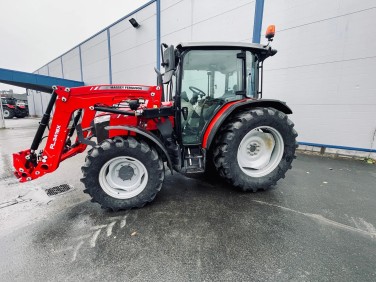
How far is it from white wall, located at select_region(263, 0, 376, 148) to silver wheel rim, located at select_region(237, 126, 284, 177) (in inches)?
121

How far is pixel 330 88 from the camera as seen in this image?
15.5ft

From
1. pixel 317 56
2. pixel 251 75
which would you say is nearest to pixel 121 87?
pixel 251 75

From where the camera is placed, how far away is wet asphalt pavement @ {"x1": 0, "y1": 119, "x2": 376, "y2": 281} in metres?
1.52

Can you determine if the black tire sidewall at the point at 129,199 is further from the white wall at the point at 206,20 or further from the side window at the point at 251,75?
the white wall at the point at 206,20

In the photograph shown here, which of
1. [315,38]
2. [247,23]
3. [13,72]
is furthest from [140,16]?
[13,72]

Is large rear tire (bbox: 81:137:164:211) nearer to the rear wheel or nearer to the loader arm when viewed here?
the loader arm

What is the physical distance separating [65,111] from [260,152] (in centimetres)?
290

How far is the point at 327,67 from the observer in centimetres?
Answer: 470

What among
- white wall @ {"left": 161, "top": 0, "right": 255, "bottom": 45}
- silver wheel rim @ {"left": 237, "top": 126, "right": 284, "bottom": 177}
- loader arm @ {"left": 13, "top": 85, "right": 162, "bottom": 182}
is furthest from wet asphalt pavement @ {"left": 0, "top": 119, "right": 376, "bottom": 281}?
white wall @ {"left": 161, "top": 0, "right": 255, "bottom": 45}

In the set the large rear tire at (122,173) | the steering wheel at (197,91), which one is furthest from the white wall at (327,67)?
the large rear tire at (122,173)

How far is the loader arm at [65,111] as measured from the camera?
2.35 meters

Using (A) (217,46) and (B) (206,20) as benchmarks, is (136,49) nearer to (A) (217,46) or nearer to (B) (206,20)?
(B) (206,20)

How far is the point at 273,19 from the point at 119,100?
5303mm

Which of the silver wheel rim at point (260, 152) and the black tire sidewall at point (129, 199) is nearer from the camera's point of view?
the black tire sidewall at point (129, 199)
